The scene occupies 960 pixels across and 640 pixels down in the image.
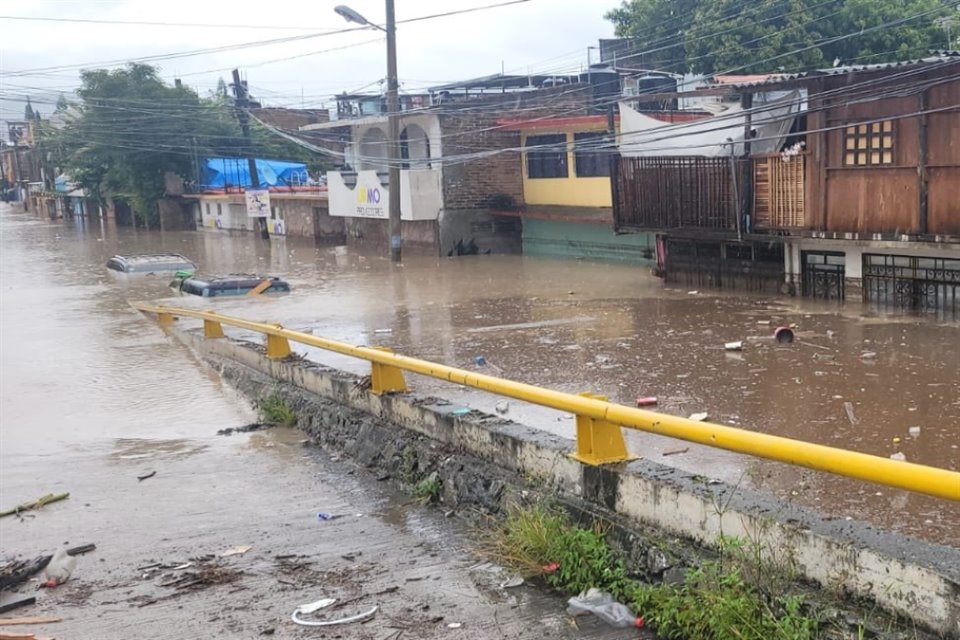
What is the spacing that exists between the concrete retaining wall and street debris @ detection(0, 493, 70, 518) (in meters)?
2.18

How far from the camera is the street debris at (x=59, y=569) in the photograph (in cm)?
498

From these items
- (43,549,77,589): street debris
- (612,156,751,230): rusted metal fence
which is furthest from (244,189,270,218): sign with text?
(43,549,77,589): street debris

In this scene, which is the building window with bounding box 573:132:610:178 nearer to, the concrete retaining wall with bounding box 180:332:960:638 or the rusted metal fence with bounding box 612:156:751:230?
the rusted metal fence with bounding box 612:156:751:230

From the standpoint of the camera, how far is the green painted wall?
24.3 m

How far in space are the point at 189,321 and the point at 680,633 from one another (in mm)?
15329

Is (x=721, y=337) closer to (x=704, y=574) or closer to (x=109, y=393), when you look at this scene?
(x=109, y=393)

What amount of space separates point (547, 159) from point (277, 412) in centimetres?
2032

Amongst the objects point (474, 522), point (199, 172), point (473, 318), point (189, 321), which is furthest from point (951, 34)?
point (199, 172)

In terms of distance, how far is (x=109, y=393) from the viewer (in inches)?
474

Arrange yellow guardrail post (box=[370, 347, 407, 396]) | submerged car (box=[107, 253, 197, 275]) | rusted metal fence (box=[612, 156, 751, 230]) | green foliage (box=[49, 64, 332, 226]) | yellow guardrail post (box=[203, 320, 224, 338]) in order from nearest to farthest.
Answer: yellow guardrail post (box=[370, 347, 407, 396]) → yellow guardrail post (box=[203, 320, 224, 338]) → rusted metal fence (box=[612, 156, 751, 230]) → submerged car (box=[107, 253, 197, 275]) → green foliage (box=[49, 64, 332, 226])

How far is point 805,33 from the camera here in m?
27.5

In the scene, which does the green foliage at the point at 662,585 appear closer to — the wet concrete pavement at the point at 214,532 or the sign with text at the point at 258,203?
the wet concrete pavement at the point at 214,532

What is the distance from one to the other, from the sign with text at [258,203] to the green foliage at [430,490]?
118ft

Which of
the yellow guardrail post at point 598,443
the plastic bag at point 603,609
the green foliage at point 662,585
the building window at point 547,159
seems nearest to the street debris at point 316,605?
the green foliage at point 662,585
